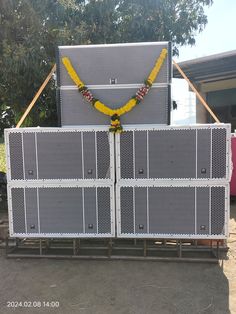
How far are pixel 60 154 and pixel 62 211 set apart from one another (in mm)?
782

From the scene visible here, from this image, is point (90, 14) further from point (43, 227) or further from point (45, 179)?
point (43, 227)

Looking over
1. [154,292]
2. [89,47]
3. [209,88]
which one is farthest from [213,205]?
[209,88]

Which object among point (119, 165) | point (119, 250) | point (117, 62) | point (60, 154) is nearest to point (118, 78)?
point (117, 62)

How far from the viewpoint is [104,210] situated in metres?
4.57

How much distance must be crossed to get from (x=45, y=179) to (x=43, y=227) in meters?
0.68

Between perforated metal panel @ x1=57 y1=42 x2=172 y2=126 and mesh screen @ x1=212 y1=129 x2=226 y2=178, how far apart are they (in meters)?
0.67

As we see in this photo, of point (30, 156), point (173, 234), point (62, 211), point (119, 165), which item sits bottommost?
point (173, 234)

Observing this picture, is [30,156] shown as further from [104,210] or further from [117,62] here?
[117,62]

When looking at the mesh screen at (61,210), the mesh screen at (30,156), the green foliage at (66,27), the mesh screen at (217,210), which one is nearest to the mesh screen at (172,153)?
the mesh screen at (217,210)

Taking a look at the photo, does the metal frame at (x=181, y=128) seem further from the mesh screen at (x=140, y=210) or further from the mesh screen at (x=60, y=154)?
the mesh screen at (x=60, y=154)

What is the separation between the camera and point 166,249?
4918 millimetres

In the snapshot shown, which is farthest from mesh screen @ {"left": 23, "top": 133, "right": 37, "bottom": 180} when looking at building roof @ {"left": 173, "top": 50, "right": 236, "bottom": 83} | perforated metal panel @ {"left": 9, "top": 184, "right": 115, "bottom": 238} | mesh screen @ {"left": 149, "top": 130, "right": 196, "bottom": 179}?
building roof @ {"left": 173, "top": 50, "right": 236, "bottom": 83}

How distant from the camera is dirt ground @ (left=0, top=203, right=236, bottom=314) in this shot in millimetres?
3467

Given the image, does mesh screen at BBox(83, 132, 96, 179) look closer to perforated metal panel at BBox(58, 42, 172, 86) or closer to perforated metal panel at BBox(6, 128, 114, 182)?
perforated metal panel at BBox(6, 128, 114, 182)
